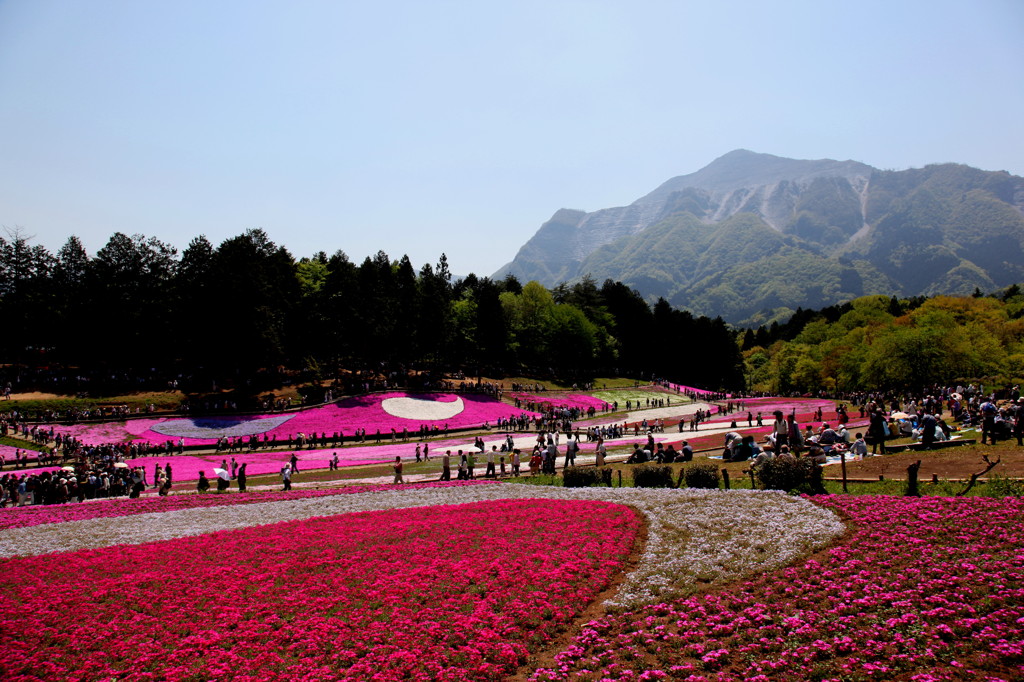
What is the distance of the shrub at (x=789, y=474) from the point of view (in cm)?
1967

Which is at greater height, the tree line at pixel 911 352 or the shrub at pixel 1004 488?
the tree line at pixel 911 352

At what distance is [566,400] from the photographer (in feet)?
254

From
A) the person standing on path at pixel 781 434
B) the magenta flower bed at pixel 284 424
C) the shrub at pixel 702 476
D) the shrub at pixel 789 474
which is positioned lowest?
the magenta flower bed at pixel 284 424

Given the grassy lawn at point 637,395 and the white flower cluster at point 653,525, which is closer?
the white flower cluster at point 653,525

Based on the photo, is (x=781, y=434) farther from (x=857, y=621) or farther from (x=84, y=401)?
(x=84, y=401)

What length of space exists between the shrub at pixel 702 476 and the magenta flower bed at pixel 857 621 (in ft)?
26.1

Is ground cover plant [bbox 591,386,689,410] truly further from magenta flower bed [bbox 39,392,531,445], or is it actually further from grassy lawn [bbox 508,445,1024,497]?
grassy lawn [bbox 508,445,1024,497]

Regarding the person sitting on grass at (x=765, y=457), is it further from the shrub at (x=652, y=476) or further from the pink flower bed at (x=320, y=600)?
the pink flower bed at (x=320, y=600)

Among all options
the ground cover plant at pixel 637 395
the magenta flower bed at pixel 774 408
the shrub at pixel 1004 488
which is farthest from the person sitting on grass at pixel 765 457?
the ground cover plant at pixel 637 395

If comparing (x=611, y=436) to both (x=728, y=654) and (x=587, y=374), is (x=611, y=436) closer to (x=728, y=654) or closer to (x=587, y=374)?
(x=728, y=654)

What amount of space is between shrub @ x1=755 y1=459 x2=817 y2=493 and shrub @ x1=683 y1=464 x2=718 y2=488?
2170 mm

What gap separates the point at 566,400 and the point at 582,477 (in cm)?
5122

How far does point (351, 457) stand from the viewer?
4362 centimetres

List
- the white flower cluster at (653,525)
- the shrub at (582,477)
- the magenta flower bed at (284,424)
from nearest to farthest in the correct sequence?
the white flower cluster at (653,525)
the shrub at (582,477)
the magenta flower bed at (284,424)
